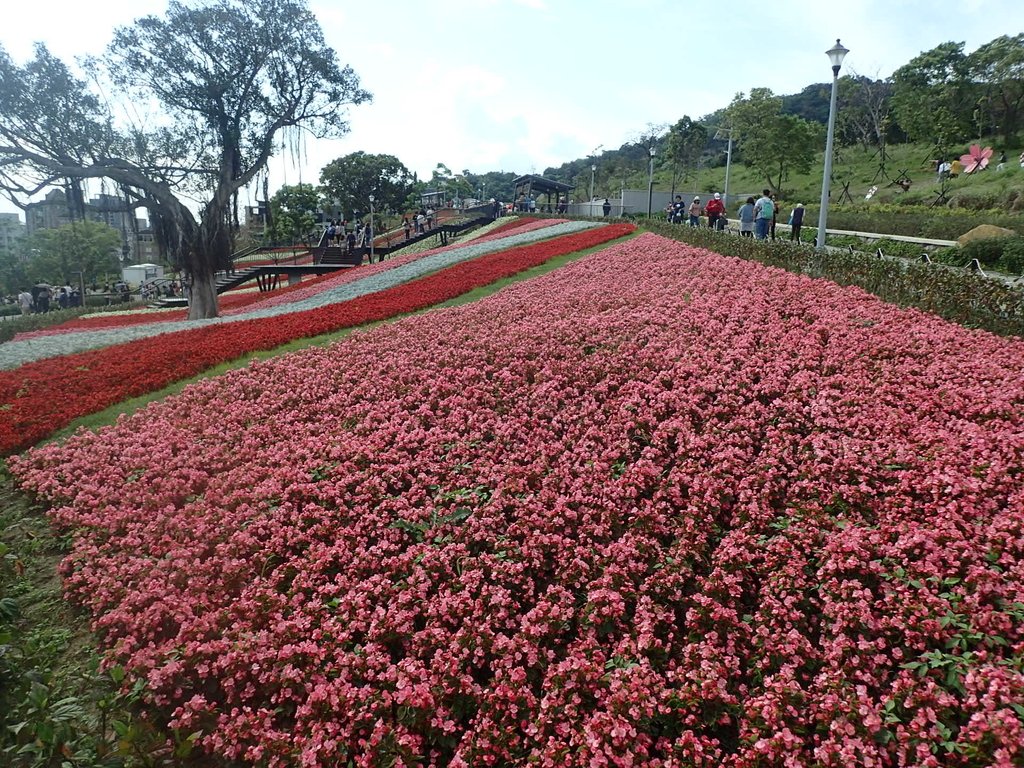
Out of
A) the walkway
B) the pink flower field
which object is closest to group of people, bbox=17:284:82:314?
the walkway

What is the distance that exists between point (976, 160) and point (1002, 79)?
39.7 feet

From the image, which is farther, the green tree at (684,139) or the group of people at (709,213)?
the green tree at (684,139)

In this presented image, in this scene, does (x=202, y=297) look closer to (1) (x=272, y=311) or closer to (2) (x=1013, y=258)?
(1) (x=272, y=311)

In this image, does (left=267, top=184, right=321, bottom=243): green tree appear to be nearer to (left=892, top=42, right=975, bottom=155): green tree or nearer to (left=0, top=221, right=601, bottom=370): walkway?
(left=0, top=221, right=601, bottom=370): walkway

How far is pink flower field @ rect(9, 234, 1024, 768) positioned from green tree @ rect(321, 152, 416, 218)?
7106 cm

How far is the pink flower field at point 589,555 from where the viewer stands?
11.1 feet

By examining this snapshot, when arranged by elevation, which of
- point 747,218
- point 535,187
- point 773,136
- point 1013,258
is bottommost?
point 1013,258

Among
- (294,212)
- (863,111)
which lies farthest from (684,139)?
(294,212)

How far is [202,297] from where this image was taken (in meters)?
21.8

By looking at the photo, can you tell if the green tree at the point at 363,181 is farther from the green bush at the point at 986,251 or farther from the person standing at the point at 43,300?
the green bush at the point at 986,251

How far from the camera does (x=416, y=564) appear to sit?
4.71 meters

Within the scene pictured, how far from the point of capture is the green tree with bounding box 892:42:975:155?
44.6 meters

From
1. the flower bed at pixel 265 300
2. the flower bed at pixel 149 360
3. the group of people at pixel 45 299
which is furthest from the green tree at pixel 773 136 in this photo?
the group of people at pixel 45 299

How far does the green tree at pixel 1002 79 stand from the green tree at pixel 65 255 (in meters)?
69.5
